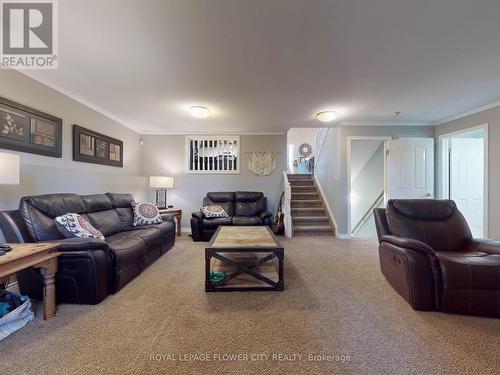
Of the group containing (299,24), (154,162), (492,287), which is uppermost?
(299,24)

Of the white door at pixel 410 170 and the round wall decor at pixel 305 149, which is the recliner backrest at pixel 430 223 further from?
the round wall decor at pixel 305 149

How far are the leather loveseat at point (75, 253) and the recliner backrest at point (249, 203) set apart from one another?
2.26 meters

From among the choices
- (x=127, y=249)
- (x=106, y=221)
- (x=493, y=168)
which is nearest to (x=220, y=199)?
(x=106, y=221)

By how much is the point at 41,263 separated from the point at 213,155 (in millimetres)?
3868

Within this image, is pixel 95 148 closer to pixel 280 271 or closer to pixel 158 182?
pixel 158 182

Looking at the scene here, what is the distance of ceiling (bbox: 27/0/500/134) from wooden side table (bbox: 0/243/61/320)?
1.74 metres

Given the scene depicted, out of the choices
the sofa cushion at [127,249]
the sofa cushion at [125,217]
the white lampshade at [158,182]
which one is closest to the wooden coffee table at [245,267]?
the sofa cushion at [127,249]

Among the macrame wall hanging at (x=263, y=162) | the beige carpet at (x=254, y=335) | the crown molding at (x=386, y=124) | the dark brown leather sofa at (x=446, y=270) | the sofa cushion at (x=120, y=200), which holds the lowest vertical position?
the beige carpet at (x=254, y=335)

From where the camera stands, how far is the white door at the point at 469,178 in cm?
399

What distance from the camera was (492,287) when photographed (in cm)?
170

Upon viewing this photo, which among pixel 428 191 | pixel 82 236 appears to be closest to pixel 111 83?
pixel 82 236

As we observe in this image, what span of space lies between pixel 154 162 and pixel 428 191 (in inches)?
234

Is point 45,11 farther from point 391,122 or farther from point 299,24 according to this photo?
point 391,122

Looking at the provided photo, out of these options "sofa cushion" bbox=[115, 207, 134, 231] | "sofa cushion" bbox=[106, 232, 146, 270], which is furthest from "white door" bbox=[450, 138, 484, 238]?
"sofa cushion" bbox=[115, 207, 134, 231]
